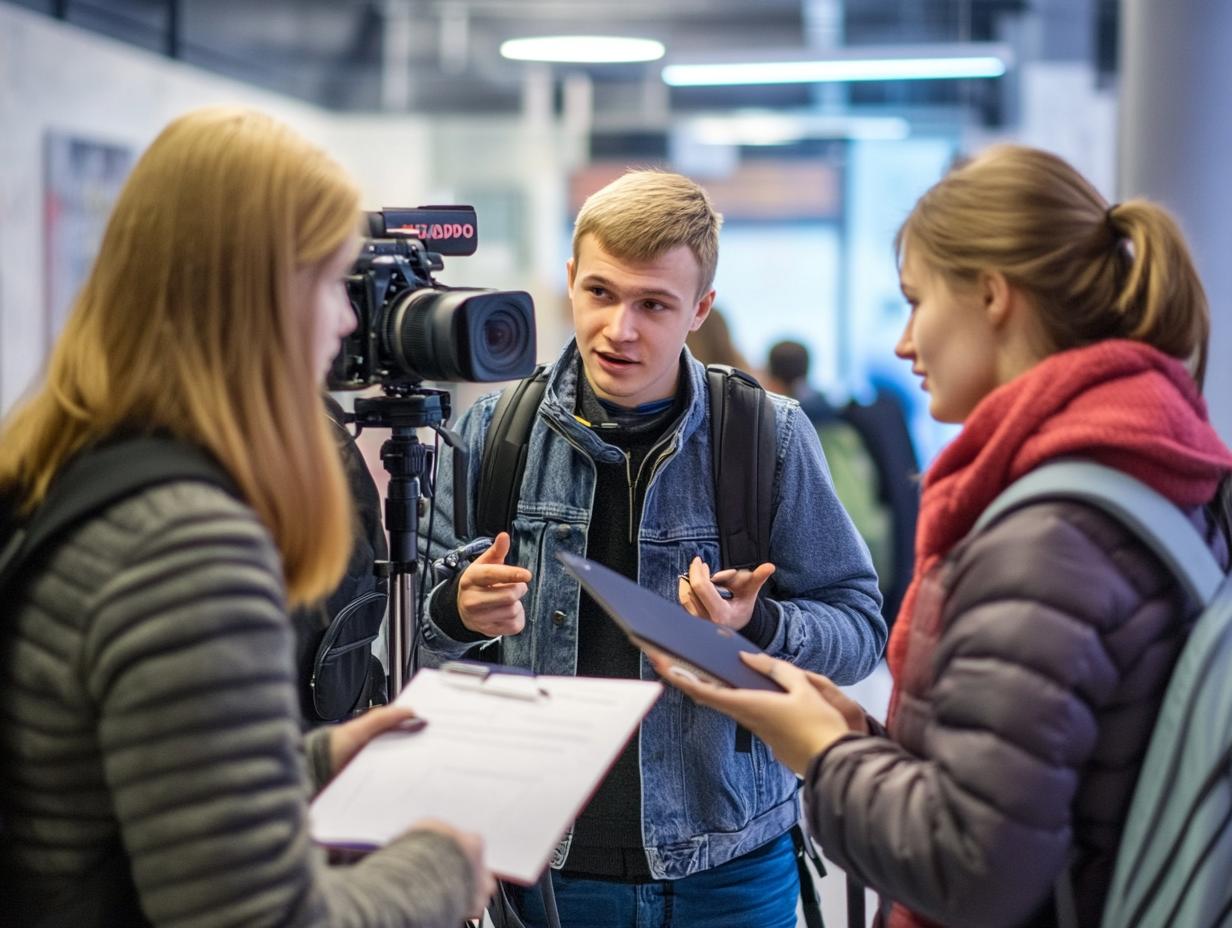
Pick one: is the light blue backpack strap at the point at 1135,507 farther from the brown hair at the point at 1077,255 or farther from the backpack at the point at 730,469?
the backpack at the point at 730,469

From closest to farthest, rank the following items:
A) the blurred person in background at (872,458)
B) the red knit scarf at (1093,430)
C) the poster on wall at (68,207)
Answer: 1. the red knit scarf at (1093,430)
2. the poster on wall at (68,207)
3. the blurred person in background at (872,458)

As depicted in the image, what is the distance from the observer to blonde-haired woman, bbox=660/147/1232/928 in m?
1.08

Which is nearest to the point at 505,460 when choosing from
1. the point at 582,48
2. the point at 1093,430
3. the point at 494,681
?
the point at 494,681

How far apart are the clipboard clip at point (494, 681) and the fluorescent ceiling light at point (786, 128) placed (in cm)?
647

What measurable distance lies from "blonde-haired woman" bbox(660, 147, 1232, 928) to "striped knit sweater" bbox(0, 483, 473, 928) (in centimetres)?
46

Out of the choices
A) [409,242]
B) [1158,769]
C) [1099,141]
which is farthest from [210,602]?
[1099,141]

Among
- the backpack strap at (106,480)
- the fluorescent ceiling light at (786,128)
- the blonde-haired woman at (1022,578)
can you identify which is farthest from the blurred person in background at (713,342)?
the fluorescent ceiling light at (786,128)

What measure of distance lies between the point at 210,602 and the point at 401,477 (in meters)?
0.80

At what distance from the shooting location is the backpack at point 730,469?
1787mm

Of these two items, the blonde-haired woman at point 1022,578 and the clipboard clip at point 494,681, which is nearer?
the blonde-haired woman at point 1022,578

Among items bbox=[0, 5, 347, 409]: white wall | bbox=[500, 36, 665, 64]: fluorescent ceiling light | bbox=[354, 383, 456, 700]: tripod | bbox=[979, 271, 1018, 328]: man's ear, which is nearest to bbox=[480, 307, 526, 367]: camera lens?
bbox=[354, 383, 456, 700]: tripod

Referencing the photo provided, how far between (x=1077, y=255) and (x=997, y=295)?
0.08 m

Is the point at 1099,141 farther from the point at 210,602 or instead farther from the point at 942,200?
the point at 210,602

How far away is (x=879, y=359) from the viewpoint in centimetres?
711
